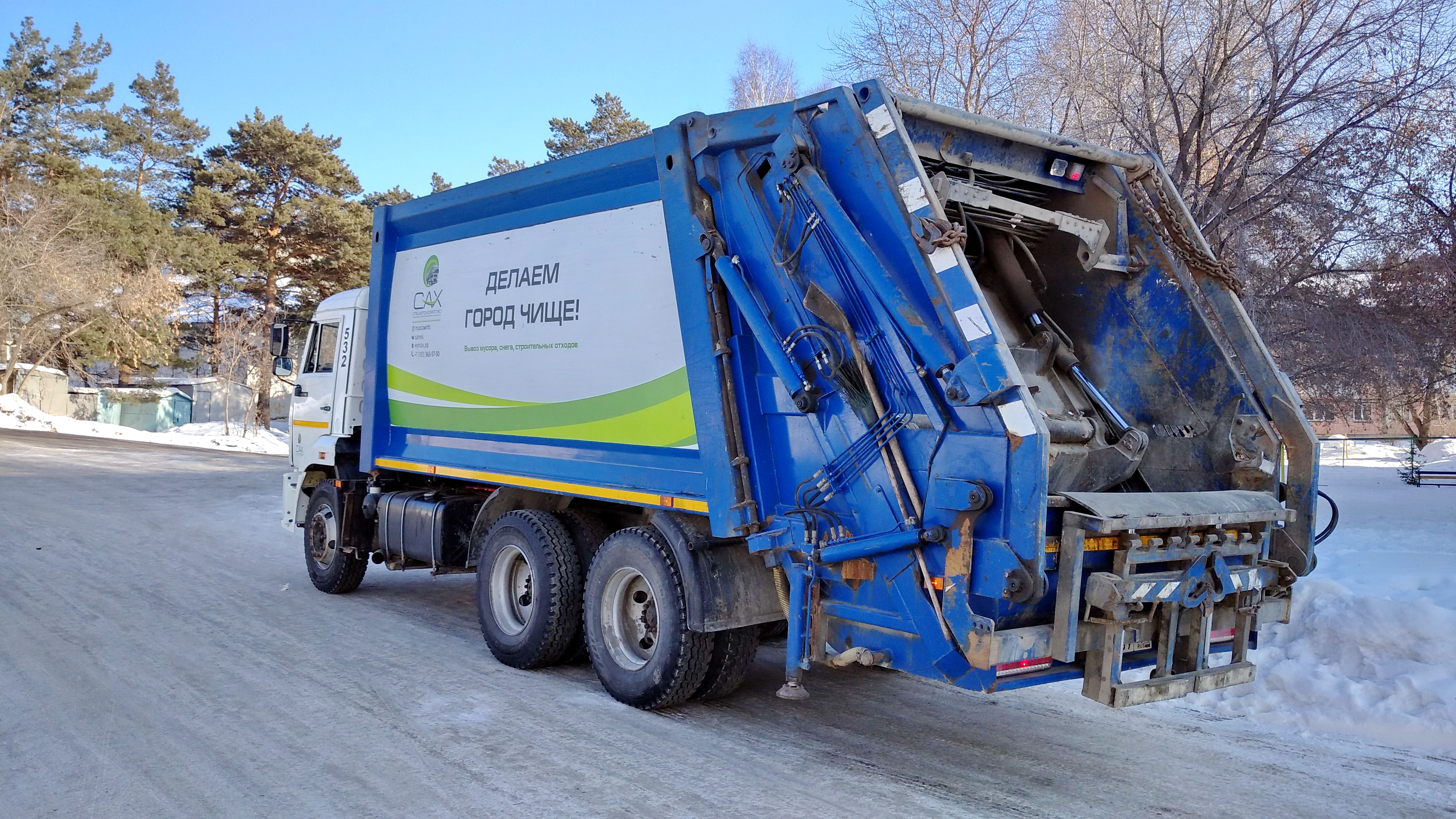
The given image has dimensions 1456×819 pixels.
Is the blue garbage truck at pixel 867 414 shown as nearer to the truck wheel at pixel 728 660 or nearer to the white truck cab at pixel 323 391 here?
the truck wheel at pixel 728 660

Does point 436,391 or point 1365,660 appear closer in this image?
point 1365,660

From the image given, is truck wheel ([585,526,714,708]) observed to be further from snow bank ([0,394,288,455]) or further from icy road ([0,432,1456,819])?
snow bank ([0,394,288,455])

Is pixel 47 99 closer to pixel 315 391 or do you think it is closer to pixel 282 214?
pixel 282 214

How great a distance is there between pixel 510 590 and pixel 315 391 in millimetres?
3557

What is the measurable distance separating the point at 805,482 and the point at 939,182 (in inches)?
61.5

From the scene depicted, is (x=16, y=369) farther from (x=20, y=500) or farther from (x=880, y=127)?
(x=880, y=127)

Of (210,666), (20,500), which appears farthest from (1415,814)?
(20,500)

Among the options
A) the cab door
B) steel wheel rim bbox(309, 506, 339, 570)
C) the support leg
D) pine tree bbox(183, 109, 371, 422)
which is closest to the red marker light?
the support leg

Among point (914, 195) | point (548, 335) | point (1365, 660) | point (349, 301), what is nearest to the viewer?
point (914, 195)

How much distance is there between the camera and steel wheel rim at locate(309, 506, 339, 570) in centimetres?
888

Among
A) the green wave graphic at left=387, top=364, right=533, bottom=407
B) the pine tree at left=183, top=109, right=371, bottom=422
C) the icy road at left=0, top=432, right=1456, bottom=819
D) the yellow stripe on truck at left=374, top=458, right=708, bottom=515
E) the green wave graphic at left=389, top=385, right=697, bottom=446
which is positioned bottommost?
the icy road at left=0, top=432, right=1456, bottom=819

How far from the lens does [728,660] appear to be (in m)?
5.60

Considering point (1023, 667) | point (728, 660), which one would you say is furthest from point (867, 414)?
point (728, 660)

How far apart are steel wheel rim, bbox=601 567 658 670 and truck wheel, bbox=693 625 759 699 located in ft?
1.26
